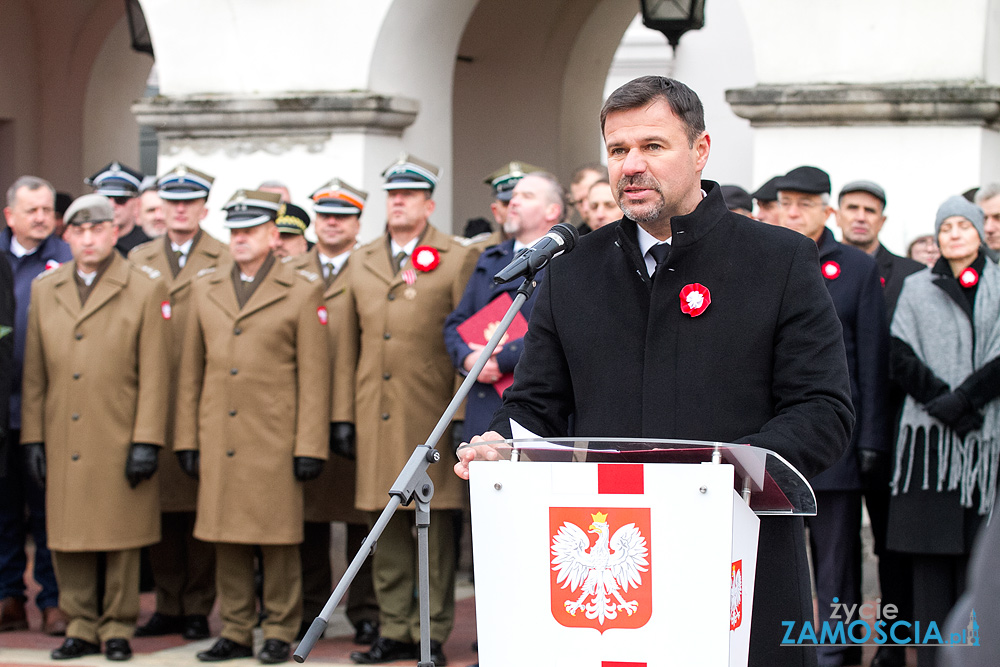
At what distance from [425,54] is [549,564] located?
6.82 metres

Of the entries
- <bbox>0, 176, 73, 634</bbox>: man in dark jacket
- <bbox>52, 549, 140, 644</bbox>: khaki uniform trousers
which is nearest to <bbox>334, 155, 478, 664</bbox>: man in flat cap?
<bbox>52, 549, 140, 644</bbox>: khaki uniform trousers

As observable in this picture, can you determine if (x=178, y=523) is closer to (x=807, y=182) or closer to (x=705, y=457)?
(x=807, y=182)

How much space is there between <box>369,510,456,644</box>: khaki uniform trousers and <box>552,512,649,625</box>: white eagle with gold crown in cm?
367

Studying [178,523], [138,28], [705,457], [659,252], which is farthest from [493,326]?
[138,28]

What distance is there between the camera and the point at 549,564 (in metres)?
2.59

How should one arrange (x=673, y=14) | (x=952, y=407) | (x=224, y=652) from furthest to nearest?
(x=673, y=14)
(x=224, y=652)
(x=952, y=407)

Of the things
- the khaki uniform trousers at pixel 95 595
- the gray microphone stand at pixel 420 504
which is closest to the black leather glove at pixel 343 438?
the khaki uniform trousers at pixel 95 595

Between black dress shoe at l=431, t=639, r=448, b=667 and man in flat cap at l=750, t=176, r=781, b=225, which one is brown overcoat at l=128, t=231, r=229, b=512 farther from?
man in flat cap at l=750, t=176, r=781, b=225

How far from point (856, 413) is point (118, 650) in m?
3.41

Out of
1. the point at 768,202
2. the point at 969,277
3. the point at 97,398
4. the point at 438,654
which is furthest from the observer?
the point at 768,202

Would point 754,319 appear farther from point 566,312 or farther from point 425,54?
point 425,54

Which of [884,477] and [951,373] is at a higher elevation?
[951,373]

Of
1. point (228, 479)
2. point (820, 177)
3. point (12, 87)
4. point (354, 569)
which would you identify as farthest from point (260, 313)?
point (12, 87)

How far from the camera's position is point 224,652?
20.6ft
